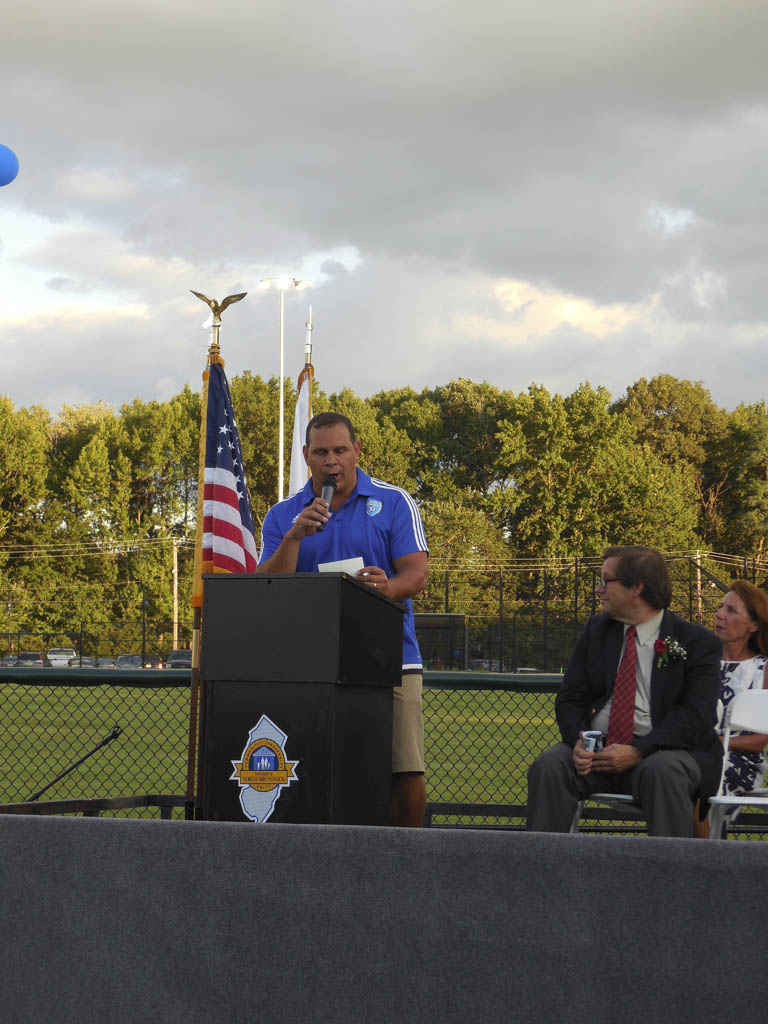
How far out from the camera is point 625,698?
4.73 meters

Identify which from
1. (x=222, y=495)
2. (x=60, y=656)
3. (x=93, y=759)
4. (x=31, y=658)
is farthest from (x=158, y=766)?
(x=60, y=656)

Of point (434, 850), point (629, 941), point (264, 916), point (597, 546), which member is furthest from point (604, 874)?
point (597, 546)

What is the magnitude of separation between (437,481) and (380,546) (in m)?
64.2

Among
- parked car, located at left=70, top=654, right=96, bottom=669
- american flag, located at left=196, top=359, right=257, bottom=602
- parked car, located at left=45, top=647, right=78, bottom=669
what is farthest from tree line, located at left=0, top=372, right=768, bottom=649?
american flag, located at left=196, top=359, right=257, bottom=602

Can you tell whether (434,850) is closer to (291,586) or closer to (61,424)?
(291,586)

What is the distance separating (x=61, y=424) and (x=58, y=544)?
9.60m

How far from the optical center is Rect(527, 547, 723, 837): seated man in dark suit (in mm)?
4480

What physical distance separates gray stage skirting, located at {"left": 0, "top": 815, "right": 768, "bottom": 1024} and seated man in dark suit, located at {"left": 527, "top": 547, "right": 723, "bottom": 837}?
2.32 m

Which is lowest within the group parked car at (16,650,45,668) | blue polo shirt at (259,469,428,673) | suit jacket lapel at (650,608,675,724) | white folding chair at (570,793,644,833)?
parked car at (16,650,45,668)

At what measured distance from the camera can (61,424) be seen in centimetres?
6806

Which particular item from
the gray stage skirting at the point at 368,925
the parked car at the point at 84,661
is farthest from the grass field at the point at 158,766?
the parked car at the point at 84,661

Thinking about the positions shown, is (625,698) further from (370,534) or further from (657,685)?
(370,534)

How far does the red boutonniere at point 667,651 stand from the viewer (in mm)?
4637

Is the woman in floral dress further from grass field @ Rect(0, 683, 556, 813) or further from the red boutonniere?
grass field @ Rect(0, 683, 556, 813)
